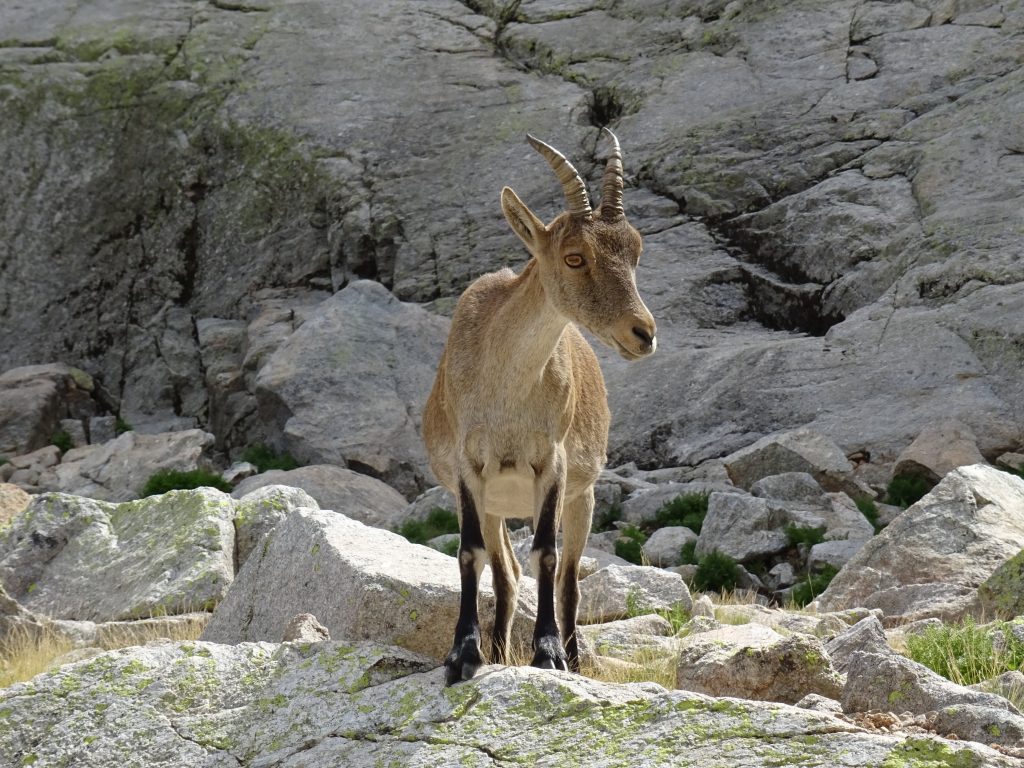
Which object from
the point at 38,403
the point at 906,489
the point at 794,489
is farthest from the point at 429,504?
the point at 38,403

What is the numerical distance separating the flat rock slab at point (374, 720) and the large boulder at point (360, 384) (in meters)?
17.9

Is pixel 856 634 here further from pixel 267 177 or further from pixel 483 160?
pixel 267 177

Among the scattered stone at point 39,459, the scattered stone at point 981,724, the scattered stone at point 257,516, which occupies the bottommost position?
the scattered stone at point 39,459

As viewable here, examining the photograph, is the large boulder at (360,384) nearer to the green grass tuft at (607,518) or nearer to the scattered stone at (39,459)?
the scattered stone at (39,459)

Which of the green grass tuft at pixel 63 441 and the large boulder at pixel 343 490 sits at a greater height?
the large boulder at pixel 343 490

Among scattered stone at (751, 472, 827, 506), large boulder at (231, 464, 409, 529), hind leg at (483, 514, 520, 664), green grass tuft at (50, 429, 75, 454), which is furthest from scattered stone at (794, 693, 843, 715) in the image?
green grass tuft at (50, 429, 75, 454)

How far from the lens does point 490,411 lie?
26.0 ft

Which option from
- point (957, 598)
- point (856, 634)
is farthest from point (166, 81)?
point (856, 634)

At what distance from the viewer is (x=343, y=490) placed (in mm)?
22172

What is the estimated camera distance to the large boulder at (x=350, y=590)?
8008 mm

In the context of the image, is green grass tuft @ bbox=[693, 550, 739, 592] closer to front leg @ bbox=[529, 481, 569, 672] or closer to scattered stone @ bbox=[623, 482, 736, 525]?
scattered stone @ bbox=[623, 482, 736, 525]

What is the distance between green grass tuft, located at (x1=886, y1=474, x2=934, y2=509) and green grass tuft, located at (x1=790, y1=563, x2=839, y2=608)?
12.7ft

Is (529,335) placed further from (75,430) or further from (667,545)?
(75,430)

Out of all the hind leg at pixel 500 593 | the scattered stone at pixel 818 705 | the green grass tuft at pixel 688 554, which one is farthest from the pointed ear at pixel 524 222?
the green grass tuft at pixel 688 554
